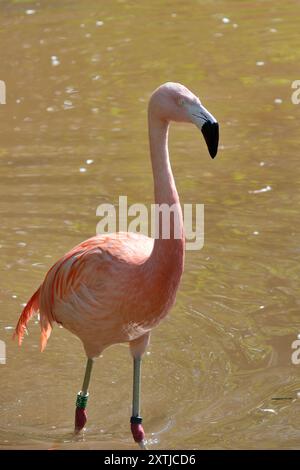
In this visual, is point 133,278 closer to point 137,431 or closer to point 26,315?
point 137,431

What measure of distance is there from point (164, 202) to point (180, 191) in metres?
3.25

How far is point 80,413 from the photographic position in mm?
5195

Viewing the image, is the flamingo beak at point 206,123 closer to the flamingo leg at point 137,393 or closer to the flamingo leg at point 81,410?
the flamingo leg at point 137,393

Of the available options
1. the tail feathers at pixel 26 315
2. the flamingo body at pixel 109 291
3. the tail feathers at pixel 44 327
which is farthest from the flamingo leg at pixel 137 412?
the tail feathers at pixel 26 315

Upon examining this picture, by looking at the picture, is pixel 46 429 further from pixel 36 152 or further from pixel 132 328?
pixel 36 152

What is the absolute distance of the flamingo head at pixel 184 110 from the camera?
437 cm

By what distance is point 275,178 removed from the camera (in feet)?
26.4

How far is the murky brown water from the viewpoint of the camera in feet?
17.4

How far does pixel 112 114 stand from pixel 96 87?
0.78m

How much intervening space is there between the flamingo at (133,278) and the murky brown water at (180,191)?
36 cm

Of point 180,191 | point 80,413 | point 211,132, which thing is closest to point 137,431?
point 80,413

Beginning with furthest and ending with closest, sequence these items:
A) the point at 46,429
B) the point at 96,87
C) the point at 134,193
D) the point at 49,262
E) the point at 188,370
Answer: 1. the point at 96,87
2. the point at 134,193
3. the point at 49,262
4. the point at 188,370
5. the point at 46,429

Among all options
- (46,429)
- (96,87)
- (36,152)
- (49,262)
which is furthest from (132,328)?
(96,87)

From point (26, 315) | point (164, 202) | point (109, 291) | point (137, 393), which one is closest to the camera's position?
point (164, 202)
